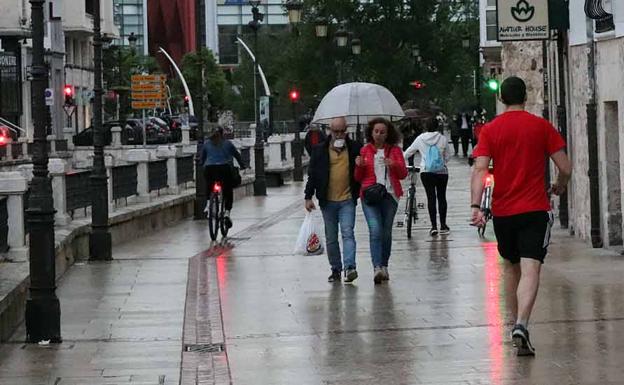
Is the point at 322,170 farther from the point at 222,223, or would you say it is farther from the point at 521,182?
the point at 222,223

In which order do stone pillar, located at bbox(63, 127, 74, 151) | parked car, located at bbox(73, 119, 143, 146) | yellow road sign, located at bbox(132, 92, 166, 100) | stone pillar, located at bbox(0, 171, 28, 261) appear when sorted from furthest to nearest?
parked car, located at bbox(73, 119, 143, 146) < stone pillar, located at bbox(63, 127, 74, 151) < yellow road sign, located at bbox(132, 92, 166, 100) < stone pillar, located at bbox(0, 171, 28, 261)

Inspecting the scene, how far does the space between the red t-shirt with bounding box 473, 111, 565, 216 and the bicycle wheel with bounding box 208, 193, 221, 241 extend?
1219 centimetres

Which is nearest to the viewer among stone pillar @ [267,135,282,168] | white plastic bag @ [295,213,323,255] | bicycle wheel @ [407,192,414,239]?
white plastic bag @ [295,213,323,255]

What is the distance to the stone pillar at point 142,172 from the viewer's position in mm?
26938

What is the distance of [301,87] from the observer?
7519 centimetres

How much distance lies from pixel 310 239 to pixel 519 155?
611 centimetres

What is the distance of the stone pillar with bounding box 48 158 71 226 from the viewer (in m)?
20.2

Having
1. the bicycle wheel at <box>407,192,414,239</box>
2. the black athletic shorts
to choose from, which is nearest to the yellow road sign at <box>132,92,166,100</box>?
the bicycle wheel at <box>407,192,414,239</box>

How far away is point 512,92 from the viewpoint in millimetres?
10625

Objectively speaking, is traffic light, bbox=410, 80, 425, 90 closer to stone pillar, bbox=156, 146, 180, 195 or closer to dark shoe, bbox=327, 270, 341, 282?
stone pillar, bbox=156, 146, 180, 195

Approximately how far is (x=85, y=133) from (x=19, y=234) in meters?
55.8

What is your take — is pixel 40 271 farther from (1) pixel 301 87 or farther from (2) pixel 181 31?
(2) pixel 181 31

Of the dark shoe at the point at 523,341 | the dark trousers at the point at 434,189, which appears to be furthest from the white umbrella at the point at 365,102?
the dark shoe at the point at 523,341

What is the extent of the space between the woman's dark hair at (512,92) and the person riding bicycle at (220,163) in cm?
1256
